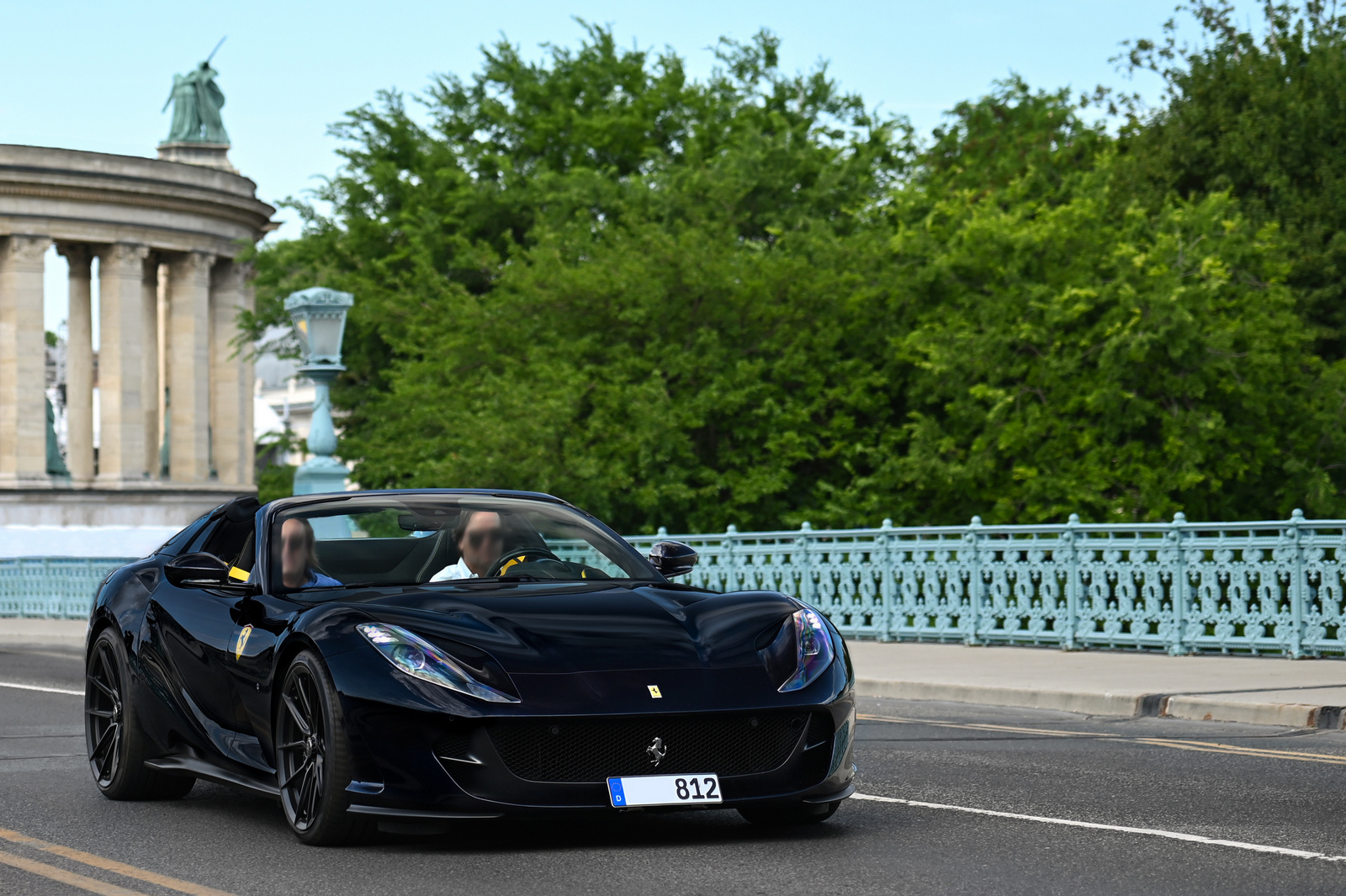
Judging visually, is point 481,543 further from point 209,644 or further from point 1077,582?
point 1077,582

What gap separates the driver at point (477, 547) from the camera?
7750mm

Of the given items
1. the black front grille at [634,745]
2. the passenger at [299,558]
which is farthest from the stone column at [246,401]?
the black front grille at [634,745]

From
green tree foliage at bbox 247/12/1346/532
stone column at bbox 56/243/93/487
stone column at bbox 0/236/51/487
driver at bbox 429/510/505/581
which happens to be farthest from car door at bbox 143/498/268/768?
stone column at bbox 56/243/93/487

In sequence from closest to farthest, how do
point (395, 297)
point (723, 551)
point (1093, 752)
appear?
point (1093, 752)
point (723, 551)
point (395, 297)

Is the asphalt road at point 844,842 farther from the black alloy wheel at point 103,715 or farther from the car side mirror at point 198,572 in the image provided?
the car side mirror at point 198,572

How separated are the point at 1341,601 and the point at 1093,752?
664cm

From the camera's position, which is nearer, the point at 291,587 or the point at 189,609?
the point at 291,587

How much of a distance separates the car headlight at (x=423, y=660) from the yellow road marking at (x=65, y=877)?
1.13 meters

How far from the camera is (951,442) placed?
2933 cm

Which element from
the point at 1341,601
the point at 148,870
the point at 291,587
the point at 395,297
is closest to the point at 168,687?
the point at 291,587

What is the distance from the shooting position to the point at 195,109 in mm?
60750

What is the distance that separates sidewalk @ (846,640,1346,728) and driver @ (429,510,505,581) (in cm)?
650

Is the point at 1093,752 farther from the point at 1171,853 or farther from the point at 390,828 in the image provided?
the point at 390,828

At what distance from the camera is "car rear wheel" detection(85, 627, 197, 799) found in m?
8.52
